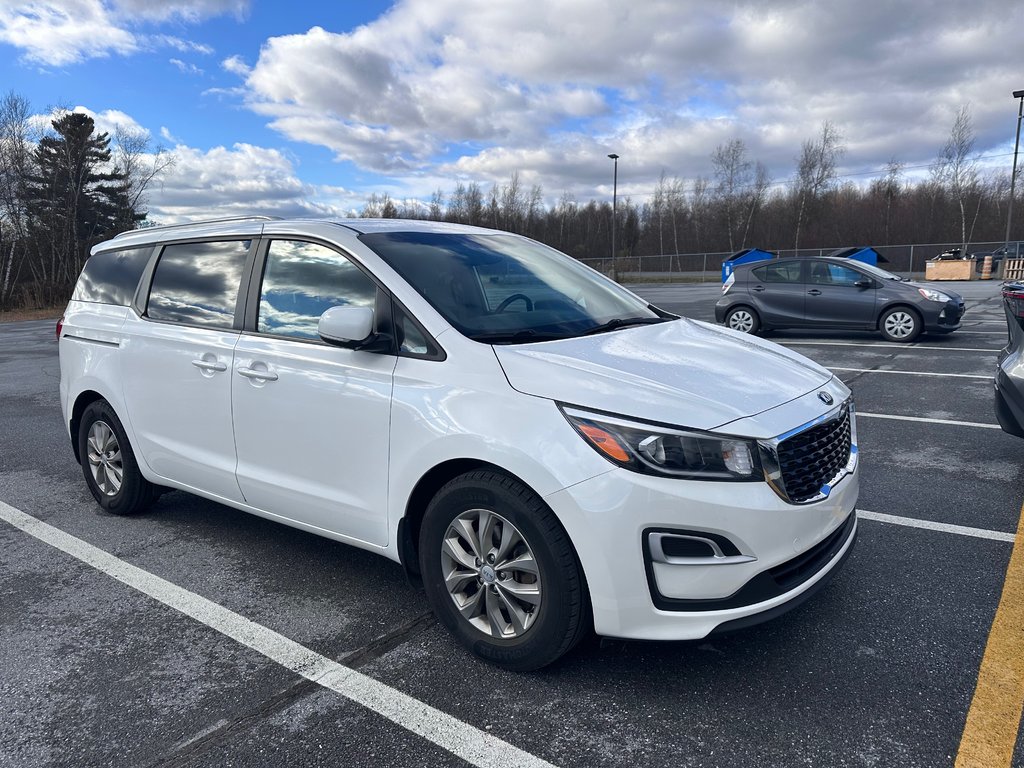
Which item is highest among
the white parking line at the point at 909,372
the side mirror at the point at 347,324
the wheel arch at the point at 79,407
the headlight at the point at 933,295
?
the side mirror at the point at 347,324

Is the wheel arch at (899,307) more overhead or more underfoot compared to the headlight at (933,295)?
more underfoot

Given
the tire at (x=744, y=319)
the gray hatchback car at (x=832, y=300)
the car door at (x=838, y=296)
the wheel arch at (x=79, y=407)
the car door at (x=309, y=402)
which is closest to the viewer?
the car door at (x=309, y=402)

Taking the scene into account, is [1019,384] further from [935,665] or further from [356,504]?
[356,504]

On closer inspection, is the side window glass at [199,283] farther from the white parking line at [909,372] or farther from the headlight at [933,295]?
the headlight at [933,295]

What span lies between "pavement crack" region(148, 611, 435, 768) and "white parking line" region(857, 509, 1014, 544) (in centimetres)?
278

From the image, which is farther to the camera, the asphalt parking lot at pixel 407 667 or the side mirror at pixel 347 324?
the side mirror at pixel 347 324

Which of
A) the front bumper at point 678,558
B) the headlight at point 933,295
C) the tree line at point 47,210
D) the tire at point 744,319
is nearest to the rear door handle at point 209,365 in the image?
the front bumper at point 678,558

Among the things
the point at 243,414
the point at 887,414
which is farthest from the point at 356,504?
the point at 887,414

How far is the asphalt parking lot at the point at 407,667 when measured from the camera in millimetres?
2312

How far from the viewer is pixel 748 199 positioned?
67875 mm

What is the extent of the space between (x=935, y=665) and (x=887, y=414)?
475 cm

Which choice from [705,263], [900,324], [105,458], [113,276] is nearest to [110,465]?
[105,458]

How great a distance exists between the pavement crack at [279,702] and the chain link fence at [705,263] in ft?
151

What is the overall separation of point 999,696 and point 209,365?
3.72 metres
